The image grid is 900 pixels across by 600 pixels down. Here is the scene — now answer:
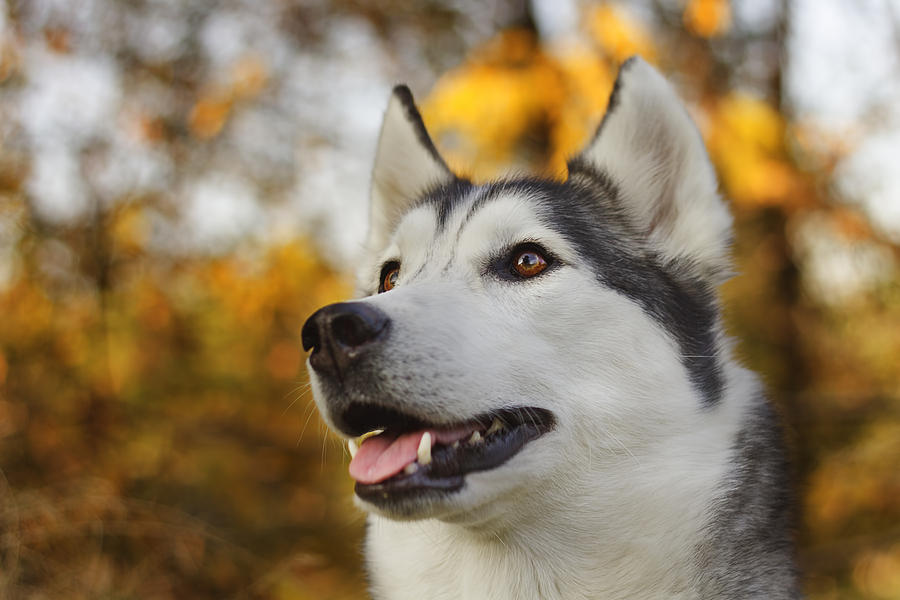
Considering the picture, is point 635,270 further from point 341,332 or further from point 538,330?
point 341,332

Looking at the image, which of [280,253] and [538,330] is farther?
[280,253]

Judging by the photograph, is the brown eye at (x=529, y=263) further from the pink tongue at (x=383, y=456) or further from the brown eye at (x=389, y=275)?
the pink tongue at (x=383, y=456)

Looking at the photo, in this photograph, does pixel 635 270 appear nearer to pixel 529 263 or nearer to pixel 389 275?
pixel 529 263

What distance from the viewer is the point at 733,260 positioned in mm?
3031

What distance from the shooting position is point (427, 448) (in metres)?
2.21

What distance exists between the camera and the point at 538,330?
248cm

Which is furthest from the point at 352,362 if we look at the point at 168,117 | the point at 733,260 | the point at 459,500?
the point at 168,117

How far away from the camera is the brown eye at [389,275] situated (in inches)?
122

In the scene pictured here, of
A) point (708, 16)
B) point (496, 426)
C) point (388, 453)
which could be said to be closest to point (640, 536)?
point (496, 426)

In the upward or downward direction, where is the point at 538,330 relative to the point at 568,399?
upward

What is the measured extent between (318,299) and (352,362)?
6269 millimetres

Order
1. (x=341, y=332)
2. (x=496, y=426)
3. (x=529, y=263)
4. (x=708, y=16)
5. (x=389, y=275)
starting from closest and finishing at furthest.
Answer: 1. (x=341, y=332)
2. (x=496, y=426)
3. (x=529, y=263)
4. (x=389, y=275)
5. (x=708, y=16)

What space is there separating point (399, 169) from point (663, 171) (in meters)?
1.27

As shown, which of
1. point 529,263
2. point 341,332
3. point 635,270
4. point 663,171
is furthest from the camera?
point 663,171
